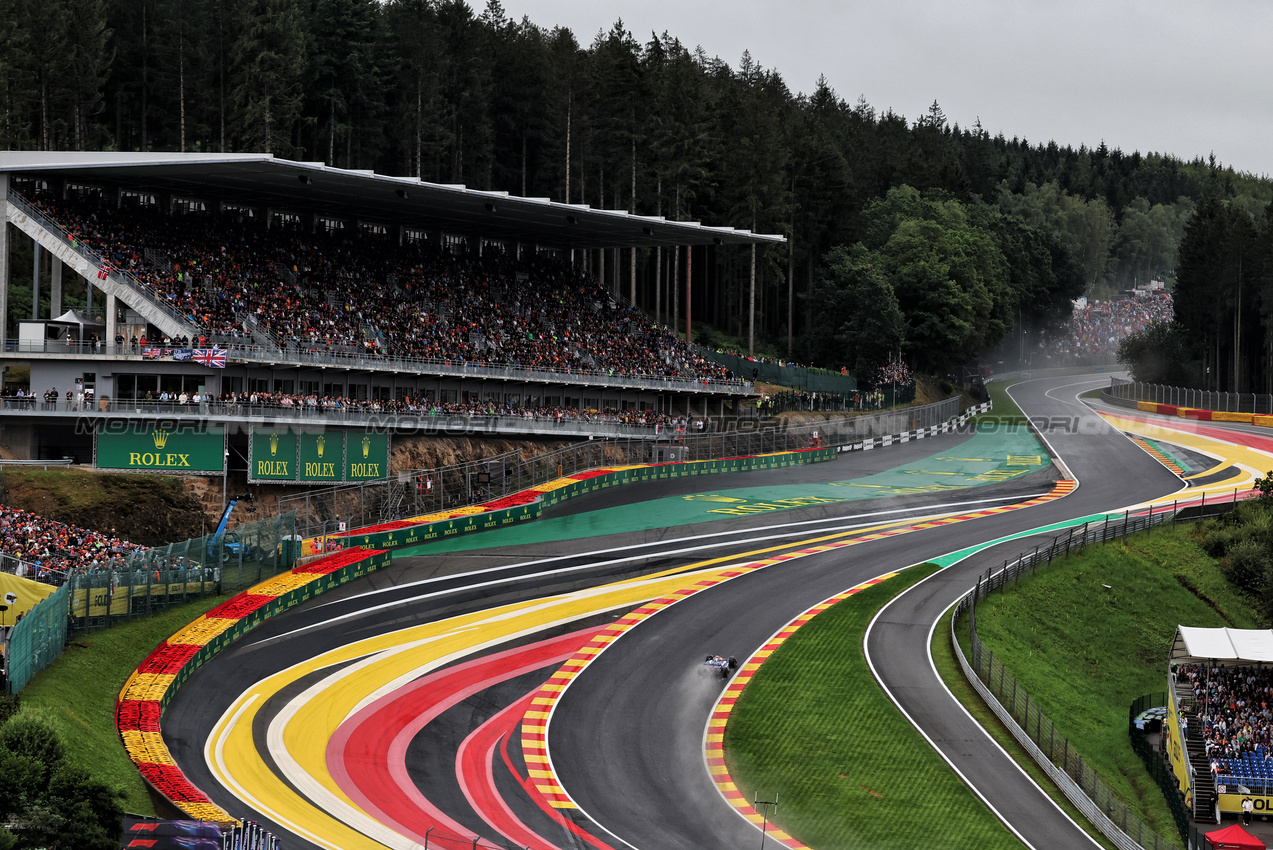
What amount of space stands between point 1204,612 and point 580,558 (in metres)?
23.9

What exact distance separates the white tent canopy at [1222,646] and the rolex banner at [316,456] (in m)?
30.4

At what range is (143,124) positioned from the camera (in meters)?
77.5

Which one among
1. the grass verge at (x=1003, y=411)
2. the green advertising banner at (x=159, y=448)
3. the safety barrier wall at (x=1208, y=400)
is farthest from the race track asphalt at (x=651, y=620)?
the safety barrier wall at (x=1208, y=400)

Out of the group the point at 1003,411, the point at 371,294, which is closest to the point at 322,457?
the point at 371,294

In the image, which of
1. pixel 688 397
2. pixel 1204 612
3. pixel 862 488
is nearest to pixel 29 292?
pixel 688 397

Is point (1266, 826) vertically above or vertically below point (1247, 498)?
below

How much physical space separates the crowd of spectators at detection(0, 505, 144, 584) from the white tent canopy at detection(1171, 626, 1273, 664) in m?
30.1

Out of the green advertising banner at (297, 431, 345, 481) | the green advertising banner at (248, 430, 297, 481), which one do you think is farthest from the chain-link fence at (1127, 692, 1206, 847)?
the green advertising banner at (248, 430, 297, 481)

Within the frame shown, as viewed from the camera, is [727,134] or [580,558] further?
[727,134]

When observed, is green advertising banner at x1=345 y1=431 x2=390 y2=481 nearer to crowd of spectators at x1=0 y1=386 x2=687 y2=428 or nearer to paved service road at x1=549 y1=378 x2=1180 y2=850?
crowd of spectators at x1=0 y1=386 x2=687 y2=428

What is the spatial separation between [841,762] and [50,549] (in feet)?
75.1

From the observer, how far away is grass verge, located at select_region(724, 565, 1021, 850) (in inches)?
1041

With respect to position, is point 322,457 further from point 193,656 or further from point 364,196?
point 193,656

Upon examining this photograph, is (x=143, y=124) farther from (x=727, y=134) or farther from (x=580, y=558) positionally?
(x=580, y=558)
